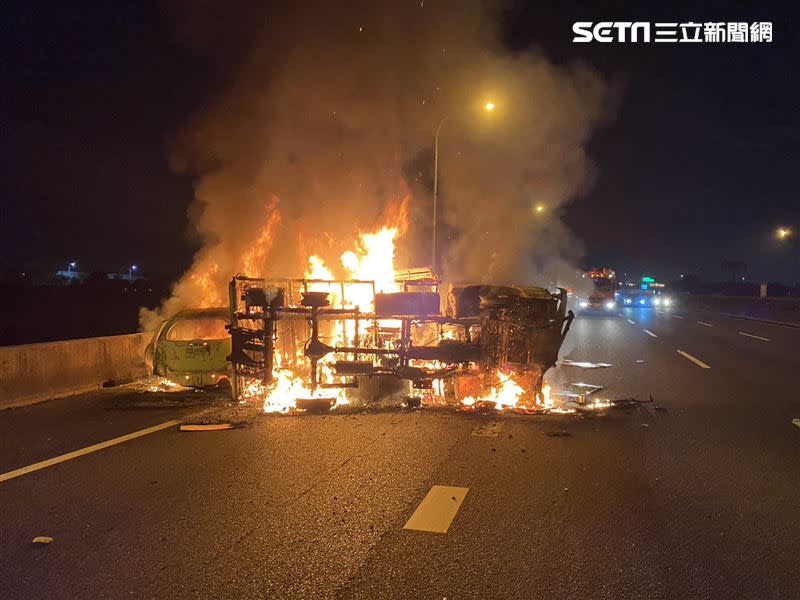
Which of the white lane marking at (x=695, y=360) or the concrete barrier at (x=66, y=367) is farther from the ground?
the concrete barrier at (x=66, y=367)

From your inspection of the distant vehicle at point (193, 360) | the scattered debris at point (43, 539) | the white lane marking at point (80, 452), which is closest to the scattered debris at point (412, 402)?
the distant vehicle at point (193, 360)

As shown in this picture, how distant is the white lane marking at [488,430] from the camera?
7.08 m

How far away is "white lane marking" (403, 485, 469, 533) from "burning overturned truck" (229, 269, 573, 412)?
3.24 m

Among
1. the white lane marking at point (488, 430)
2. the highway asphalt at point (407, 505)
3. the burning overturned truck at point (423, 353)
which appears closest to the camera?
the highway asphalt at point (407, 505)

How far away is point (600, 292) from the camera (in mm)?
41719

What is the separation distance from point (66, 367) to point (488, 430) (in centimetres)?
668

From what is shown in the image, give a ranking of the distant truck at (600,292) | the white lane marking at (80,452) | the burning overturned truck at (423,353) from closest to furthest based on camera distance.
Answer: the white lane marking at (80,452) < the burning overturned truck at (423,353) < the distant truck at (600,292)

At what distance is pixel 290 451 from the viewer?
640cm

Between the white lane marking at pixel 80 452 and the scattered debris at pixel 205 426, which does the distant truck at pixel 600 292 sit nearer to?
the scattered debris at pixel 205 426

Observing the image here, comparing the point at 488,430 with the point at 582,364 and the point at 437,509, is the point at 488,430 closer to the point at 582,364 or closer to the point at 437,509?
the point at 437,509

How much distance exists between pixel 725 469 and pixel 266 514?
160 inches

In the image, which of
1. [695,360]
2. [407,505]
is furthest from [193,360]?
[695,360]

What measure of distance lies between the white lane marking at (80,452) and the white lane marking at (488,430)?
11.9 feet

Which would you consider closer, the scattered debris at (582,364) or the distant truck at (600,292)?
the scattered debris at (582,364)
